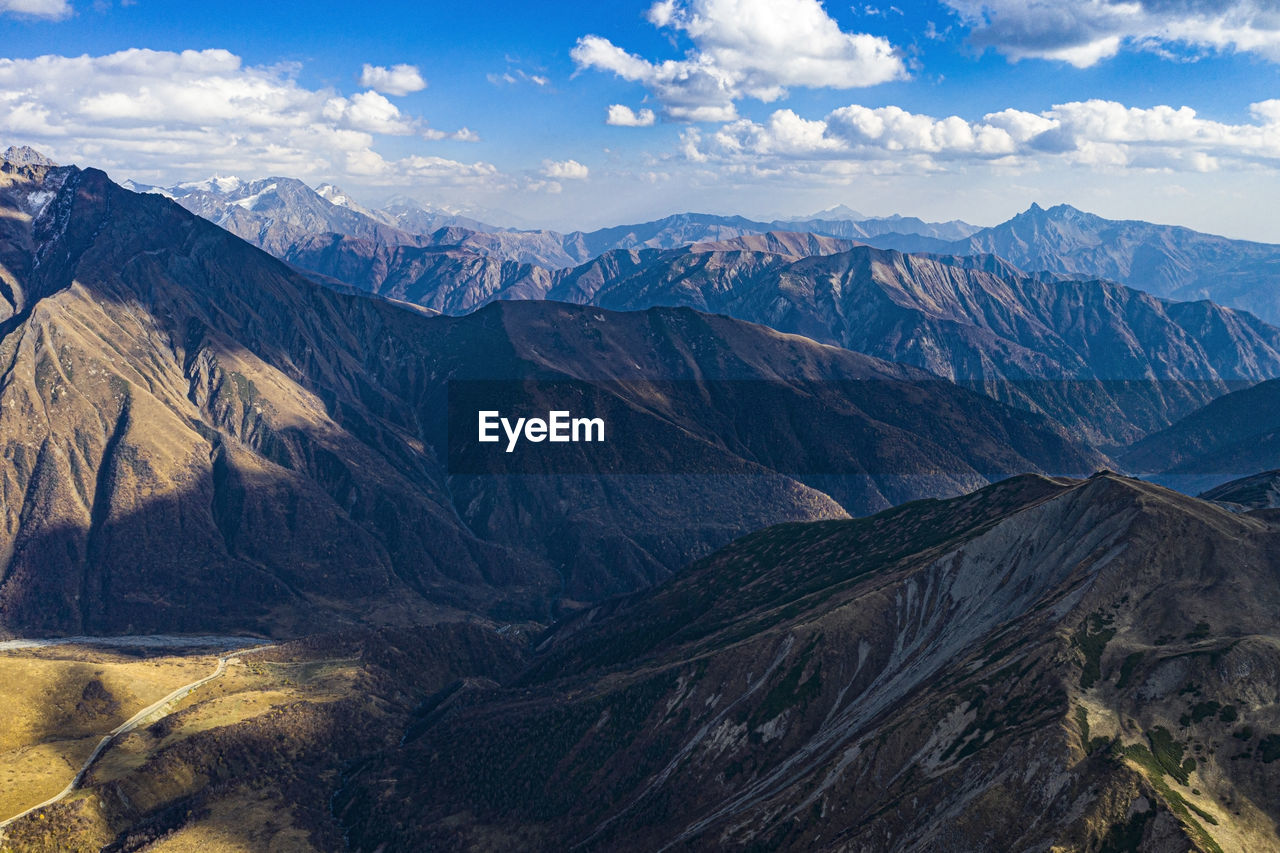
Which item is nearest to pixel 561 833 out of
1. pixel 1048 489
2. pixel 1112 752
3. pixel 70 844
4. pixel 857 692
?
pixel 857 692

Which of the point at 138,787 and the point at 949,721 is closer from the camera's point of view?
the point at 949,721

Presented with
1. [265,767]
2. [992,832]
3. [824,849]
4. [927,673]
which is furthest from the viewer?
[265,767]

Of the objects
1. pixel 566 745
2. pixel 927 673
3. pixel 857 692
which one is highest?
pixel 927 673

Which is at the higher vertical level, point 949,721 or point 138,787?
point 949,721

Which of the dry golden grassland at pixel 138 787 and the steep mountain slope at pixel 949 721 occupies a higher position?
the steep mountain slope at pixel 949 721

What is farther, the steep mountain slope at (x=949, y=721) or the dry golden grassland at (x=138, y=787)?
the dry golden grassland at (x=138, y=787)

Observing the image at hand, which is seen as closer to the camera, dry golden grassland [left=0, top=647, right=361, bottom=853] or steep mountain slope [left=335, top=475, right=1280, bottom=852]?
steep mountain slope [left=335, top=475, right=1280, bottom=852]

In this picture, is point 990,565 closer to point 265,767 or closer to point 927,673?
point 927,673

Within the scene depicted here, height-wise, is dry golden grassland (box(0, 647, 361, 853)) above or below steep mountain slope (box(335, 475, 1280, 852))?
below
